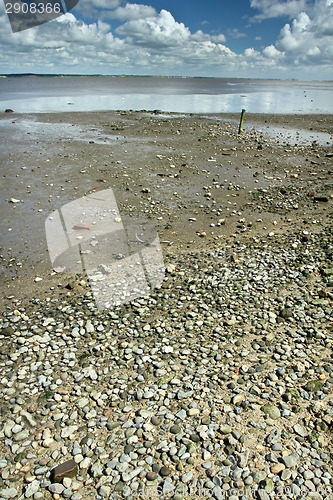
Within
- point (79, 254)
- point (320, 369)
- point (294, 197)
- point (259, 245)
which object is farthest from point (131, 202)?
point (320, 369)

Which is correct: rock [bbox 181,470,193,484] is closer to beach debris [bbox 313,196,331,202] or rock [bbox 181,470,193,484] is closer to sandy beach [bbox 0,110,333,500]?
sandy beach [bbox 0,110,333,500]

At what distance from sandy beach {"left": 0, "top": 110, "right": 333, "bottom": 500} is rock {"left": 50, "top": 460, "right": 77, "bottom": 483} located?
1.0 inches

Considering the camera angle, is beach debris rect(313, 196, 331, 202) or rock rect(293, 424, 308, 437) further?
beach debris rect(313, 196, 331, 202)

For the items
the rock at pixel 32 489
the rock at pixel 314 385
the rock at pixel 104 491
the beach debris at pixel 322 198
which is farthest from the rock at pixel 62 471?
the beach debris at pixel 322 198

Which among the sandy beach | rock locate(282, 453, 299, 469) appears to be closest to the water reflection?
the sandy beach

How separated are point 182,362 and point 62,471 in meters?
2.40

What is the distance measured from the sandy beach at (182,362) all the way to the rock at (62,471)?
0.08ft

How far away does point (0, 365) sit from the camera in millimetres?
5586

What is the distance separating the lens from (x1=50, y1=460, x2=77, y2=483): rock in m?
3.90

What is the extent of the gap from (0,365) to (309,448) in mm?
4998

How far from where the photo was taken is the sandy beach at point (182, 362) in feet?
13.0

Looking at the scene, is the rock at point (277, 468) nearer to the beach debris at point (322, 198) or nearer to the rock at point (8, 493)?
the rock at point (8, 493)

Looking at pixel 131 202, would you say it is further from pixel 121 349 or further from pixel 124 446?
pixel 124 446

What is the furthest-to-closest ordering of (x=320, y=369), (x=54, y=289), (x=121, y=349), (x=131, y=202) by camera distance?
(x=131, y=202), (x=54, y=289), (x=121, y=349), (x=320, y=369)
